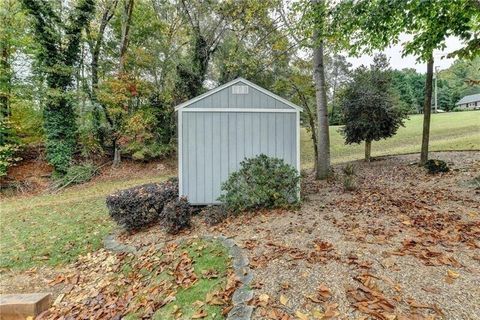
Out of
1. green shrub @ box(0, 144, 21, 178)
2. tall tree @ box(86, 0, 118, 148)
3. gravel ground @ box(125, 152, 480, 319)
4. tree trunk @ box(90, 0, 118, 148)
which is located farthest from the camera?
tree trunk @ box(90, 0, 118, 148)

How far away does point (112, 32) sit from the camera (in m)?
14.1

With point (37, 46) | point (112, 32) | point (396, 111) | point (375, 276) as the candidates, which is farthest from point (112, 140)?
point (375, 276)

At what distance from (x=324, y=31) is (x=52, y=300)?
6.53m

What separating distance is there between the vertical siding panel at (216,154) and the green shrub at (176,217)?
1.02 m

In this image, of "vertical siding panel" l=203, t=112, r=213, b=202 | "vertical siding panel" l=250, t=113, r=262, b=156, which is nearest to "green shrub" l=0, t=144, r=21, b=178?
"vertical siding panel" l=203, t=112, r=213, b=202

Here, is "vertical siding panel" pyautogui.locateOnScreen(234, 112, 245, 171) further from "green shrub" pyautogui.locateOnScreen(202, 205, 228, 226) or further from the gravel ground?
the gravel ground

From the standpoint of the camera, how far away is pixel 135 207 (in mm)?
5066

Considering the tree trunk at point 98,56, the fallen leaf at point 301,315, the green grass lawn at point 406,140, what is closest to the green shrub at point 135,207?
the fallen leaf at point 301,315

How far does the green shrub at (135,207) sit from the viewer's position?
5.03 metres

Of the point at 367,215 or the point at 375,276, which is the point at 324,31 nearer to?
the point at 367,215

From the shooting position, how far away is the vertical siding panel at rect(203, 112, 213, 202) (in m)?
5.72

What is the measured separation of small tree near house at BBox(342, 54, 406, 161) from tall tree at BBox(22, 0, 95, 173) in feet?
36.3

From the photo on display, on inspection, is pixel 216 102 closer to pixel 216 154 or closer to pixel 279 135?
pixel 216 154

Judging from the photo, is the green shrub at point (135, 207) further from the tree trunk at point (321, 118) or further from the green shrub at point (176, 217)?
the tree trunk at point (321, 118)
